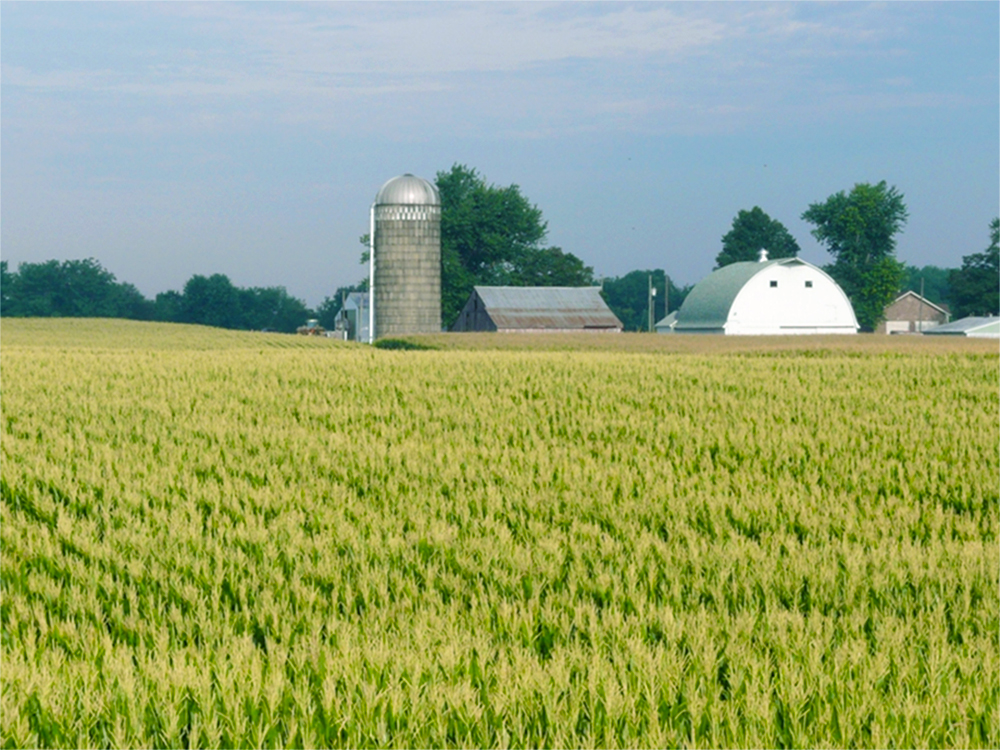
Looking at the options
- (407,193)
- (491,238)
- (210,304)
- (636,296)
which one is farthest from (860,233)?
(210,304)

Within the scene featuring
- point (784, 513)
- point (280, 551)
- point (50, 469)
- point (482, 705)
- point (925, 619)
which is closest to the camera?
point (482, 705)

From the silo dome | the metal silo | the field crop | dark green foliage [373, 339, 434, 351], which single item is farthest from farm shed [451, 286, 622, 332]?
the field crop

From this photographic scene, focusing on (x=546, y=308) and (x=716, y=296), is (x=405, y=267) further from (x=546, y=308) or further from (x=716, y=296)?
(x=716, y=296)

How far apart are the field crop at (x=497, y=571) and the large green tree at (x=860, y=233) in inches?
3556

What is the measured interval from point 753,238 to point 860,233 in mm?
13477

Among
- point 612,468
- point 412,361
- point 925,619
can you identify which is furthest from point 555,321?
point 925,619

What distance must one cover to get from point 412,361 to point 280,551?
18515 mm

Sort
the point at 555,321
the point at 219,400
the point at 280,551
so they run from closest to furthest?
1. the point at 280,551
2. the point at 219,400
3. the point at 555,321

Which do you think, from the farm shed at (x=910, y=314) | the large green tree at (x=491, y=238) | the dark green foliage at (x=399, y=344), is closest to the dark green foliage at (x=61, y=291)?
the large green tree at (x=491, y=238)

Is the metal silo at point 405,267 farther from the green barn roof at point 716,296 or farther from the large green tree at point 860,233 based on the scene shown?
the large green tree at point 860,233

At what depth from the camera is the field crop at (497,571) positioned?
16.1 ft

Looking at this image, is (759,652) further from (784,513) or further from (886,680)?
(784,513)

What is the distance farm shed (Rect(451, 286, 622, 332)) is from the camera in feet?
262

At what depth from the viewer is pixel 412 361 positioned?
89.6 ft
